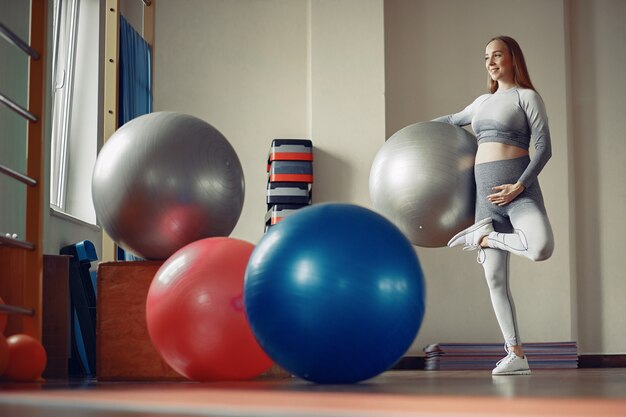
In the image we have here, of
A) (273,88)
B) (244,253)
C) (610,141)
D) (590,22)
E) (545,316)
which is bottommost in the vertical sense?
(545,316)

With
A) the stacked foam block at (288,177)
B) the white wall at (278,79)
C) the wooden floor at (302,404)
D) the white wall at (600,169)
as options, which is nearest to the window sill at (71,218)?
the stacked foam block at (288,177)

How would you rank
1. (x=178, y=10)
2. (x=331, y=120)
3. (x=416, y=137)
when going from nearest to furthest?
(x=416, y=137), (x=331, y=120), (x=178, y=10)

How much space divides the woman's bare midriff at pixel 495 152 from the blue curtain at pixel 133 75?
2800mm

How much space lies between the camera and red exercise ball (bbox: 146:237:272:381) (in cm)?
264

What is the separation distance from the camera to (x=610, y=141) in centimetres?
706

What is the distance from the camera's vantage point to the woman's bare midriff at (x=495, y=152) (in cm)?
371

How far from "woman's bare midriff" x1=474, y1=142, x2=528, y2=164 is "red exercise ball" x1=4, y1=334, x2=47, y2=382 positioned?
6.03 feet

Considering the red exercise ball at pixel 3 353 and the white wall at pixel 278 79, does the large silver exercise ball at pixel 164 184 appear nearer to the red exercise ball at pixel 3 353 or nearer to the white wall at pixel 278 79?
the red exercise ball at pixel 3 353

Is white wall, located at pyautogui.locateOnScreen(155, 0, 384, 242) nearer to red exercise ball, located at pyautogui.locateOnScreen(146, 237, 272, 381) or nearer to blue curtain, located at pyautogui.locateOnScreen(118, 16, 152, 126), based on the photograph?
blue curtain, located at pyautogui.locateOnScreen(118, 16, 152, 126)

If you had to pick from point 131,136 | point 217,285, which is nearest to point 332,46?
point 131,136

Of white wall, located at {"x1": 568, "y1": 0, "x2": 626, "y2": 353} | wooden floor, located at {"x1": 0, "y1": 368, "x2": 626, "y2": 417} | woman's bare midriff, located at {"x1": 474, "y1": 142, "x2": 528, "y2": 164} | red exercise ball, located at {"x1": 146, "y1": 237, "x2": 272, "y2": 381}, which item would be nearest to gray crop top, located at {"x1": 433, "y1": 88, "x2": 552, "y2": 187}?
woman's bare midriff, located at {"x1": 474, "y1": 142, "x2": 528, "y2": 164}

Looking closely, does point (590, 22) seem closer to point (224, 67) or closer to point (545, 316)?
point (545, 316)

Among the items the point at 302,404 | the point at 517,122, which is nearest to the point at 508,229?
the point at 517,122

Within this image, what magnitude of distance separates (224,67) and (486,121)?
12.3 feet
